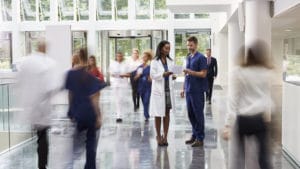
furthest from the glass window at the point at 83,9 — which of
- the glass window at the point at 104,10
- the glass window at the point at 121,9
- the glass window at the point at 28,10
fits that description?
the glass window at the point at 28,10

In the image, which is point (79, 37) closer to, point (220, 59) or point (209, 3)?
point (220, 59)

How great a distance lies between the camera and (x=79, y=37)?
2812cm

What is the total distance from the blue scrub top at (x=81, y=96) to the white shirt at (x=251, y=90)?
175 centimetres

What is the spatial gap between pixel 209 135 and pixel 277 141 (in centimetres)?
139

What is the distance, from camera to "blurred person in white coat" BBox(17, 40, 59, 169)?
6.14 m

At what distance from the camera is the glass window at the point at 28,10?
2880 cm

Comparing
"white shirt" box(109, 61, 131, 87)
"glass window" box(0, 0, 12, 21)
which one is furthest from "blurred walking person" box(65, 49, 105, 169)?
"glass window" box(0, 0, 12, 21)

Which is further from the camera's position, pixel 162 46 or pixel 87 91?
pixel 162 46

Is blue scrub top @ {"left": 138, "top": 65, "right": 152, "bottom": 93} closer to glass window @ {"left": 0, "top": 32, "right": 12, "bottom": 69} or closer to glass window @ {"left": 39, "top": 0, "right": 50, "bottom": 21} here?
glass window @ {"left": 39, "top": 0, "right": 50, "bottom": 21}

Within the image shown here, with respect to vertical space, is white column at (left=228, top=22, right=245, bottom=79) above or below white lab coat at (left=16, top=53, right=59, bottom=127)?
above

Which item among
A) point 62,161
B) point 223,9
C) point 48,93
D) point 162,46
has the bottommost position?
point 62,161

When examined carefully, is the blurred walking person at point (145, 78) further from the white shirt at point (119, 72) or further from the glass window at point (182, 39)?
the glass window at point (182, 39)

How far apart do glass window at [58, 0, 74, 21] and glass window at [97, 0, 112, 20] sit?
62.6 inches

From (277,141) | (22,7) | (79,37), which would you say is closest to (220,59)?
(79,37)
